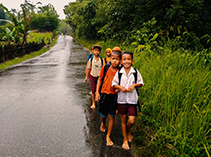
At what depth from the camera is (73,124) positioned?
3.94 meters

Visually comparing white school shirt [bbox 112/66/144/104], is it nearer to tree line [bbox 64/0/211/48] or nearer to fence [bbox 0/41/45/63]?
tree line [bbox 64/0/211/48]

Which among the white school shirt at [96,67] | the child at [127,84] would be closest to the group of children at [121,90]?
the child at [127,84]

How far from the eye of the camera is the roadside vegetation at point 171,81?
8.68ft

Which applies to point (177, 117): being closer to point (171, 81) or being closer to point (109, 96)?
point (171, 81)

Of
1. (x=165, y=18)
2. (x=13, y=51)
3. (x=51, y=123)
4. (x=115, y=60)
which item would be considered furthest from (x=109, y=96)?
(x=13, y=51)

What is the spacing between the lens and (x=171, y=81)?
3.84 m

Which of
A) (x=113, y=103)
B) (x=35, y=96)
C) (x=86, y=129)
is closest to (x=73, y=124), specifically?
(x=86, y=129)

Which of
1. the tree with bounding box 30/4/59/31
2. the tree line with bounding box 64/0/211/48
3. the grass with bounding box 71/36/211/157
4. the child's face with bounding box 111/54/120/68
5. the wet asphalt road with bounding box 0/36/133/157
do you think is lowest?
the wet asphalt road with bounding box 0/36/133/157

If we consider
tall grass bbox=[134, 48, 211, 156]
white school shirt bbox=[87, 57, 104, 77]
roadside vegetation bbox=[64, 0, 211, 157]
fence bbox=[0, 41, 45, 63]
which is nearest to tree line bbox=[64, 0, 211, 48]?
roadside vegetation bbox=[64, 0, 211, 157]

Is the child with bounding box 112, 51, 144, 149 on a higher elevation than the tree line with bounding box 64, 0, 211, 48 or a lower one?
lower

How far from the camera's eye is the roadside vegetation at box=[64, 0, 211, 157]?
264 centimetres

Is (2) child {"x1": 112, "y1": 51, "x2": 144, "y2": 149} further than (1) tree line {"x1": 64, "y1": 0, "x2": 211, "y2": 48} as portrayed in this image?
No

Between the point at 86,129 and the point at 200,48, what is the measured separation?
728 cm

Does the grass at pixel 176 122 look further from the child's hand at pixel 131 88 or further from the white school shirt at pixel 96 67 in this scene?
the white school shirt at pixel 96 67
